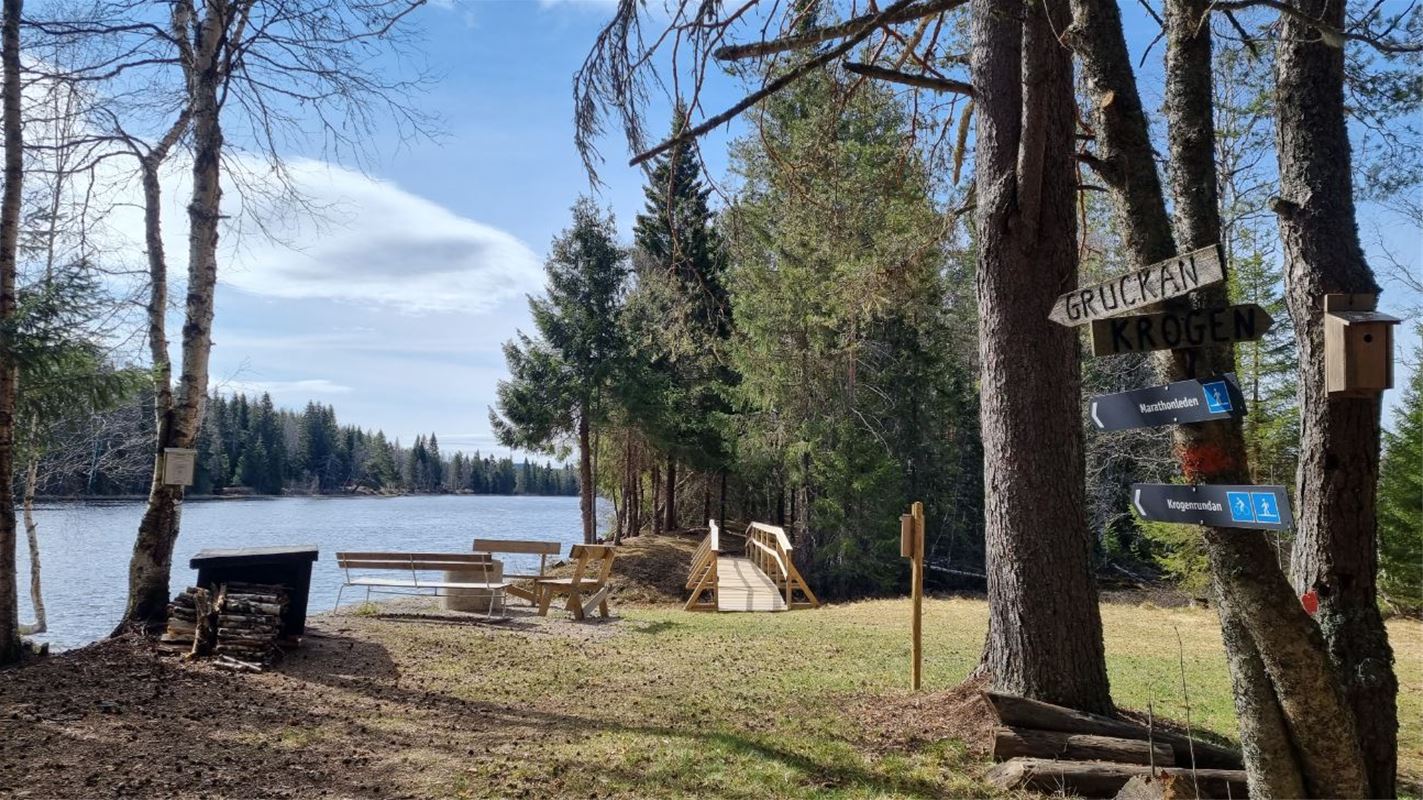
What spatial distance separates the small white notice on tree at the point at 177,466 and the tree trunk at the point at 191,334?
0.16 meters

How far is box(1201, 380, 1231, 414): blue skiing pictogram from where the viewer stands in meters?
2.80

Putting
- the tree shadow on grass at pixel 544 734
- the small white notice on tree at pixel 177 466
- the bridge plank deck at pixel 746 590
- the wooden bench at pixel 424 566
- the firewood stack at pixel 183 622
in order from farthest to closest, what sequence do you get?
the bridge plank deck at pixel 746 590, the wooden bench at pixel 424 566, the small white notice on tree at pixel 177 466, the firewood stack at pixel 183 622, the tree shadow on grass at pixel 544 734

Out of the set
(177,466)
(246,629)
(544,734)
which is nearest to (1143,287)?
(544,734)

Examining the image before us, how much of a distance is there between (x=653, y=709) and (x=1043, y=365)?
3.40 metres

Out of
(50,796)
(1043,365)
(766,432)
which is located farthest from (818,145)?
(766,432)

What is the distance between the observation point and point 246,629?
6859 mm

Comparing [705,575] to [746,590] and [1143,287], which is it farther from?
[1143,287]

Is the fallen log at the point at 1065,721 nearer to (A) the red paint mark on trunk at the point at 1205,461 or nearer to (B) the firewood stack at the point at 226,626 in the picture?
(A) the red paint mark on trunk at the point at 1205,461

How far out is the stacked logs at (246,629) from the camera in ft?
22.3

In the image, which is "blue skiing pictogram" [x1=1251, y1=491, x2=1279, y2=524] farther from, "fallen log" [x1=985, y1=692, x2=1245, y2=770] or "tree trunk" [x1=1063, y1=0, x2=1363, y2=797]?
"fallen log" [x1=985, y1=692, x2=1245, y2=770]

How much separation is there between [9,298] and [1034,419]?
27.1ft

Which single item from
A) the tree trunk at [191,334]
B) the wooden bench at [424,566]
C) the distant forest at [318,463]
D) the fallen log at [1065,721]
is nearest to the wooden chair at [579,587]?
the wooden bench at [424,566]

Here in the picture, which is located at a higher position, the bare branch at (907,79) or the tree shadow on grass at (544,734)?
the bare branch at (907,79)

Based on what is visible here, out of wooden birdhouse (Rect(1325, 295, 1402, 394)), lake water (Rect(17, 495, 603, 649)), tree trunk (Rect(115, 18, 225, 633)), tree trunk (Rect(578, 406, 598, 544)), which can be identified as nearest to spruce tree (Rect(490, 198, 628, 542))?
tree trunk (Rect(578, 406, 598, 544))
